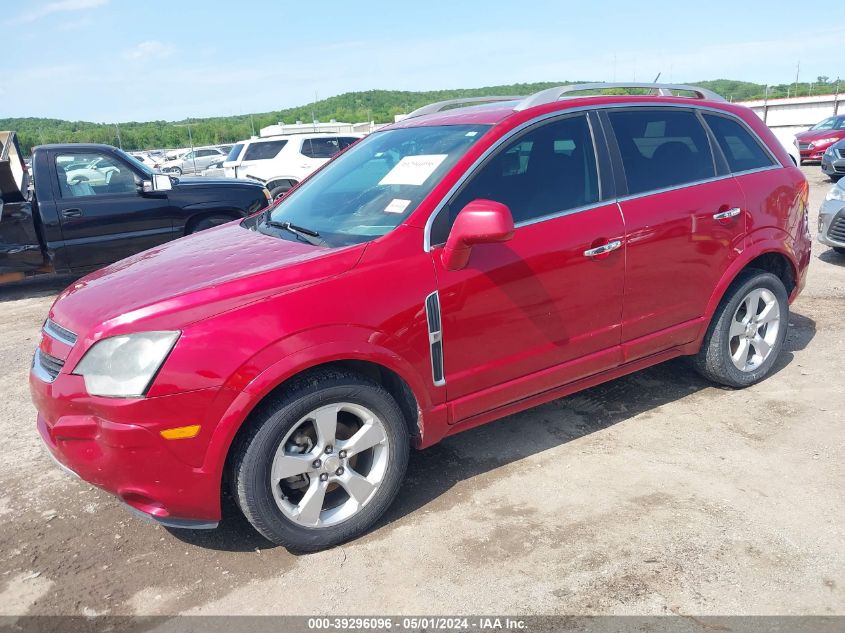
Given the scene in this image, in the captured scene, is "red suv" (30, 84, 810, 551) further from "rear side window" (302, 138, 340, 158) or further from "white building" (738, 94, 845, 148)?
"white building" (738, 94, 845, 148)

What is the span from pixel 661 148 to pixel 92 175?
6.60 metres

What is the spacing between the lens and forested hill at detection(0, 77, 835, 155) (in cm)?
4681

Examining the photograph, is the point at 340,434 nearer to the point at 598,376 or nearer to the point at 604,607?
the point at 604,607

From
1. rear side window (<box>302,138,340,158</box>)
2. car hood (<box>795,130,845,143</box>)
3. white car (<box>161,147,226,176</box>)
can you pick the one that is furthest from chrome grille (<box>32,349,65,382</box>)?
white car (<box>161,147,226,176</box>)

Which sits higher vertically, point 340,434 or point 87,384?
point 87,384

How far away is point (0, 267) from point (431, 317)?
22.0 feet

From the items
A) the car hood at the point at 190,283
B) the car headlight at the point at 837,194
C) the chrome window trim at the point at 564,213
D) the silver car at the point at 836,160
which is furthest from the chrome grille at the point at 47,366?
the silver car at the point at 836,160

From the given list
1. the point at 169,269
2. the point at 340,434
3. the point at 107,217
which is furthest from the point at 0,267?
the point at 340,434

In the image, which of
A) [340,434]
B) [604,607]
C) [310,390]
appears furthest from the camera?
[340,434]

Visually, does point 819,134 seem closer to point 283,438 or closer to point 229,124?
point 283,438

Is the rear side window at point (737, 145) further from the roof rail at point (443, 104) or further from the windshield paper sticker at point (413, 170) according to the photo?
the windshield paper sticker at point (413, 170)

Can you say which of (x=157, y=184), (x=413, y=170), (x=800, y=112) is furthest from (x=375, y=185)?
(x=800, y=112)

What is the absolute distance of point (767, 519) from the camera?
3.06 metres

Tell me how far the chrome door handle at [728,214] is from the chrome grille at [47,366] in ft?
11.5
